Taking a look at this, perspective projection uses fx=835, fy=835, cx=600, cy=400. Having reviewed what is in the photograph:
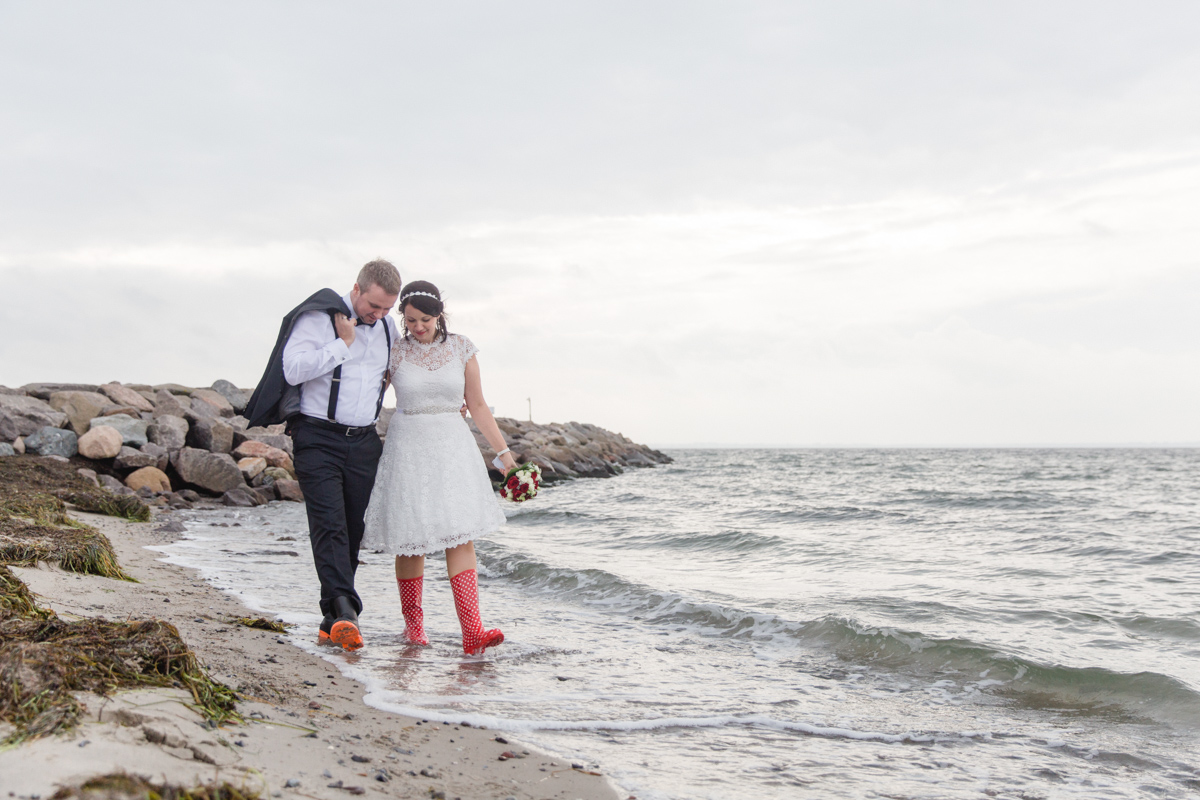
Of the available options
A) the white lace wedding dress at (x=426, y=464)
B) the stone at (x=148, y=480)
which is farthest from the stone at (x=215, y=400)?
the white lace wedding dress at (x=426, y=464)

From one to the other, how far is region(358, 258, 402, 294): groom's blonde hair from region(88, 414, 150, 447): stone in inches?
515

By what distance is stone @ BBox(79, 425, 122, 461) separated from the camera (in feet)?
48.2

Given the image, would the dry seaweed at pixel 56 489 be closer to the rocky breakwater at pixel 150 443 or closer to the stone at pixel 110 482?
the stone at pixel 110 482

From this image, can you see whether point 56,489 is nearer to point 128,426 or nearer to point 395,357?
point 128,426

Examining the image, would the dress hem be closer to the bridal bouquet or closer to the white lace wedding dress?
the white lace wedding dress

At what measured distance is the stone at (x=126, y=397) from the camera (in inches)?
703

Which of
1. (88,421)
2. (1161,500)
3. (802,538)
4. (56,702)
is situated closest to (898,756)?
A: (56,702)

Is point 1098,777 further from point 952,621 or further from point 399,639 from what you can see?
point 399,639

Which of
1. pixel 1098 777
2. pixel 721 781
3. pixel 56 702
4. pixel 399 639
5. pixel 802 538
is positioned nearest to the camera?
pixel 56 702

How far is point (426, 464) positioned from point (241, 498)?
11.6m

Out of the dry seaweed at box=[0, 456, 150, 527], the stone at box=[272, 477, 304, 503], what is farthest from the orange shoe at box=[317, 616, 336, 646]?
the stone at box=[272, 477, 304, 503]

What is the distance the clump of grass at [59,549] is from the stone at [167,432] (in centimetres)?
999

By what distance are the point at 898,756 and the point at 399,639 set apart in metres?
3.05

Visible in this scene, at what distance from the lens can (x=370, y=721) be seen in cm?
335
